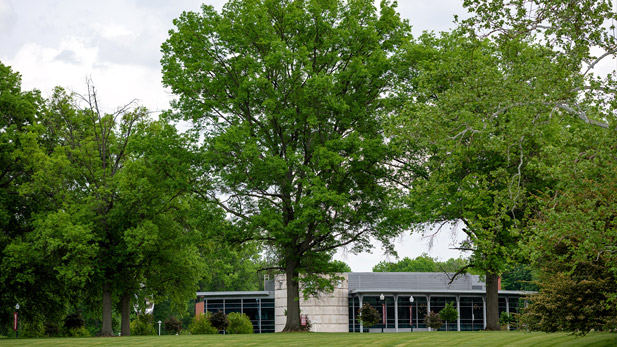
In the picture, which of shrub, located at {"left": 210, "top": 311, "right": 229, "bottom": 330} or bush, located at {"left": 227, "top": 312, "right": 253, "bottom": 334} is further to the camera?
bush, located at {"left": 227, "top": 312, "right": 253, "bottom": 334}

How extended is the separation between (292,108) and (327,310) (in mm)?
30161

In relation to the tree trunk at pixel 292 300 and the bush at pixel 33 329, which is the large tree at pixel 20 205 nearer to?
the bush at pixel 33 329

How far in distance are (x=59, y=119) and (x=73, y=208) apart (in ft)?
23.4

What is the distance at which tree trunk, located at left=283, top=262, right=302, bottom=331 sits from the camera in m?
30.3

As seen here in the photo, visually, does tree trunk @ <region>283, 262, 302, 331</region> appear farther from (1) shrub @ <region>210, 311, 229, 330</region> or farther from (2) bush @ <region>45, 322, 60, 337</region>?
(2) bush @ <region>45, 322, 60, 337</region>

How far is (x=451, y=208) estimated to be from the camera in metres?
28.3

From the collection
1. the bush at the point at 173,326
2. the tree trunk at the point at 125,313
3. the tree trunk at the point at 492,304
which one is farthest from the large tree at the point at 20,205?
the tree trunk at the point at 492,304

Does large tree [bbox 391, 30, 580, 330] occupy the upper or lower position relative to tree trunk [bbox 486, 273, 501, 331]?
upper

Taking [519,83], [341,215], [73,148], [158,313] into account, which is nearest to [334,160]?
[341,215]

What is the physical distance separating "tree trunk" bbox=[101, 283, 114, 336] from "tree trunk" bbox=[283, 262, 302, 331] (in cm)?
1085

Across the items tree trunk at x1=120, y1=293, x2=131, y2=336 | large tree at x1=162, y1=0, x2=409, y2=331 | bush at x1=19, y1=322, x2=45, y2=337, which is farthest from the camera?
bush at x1=19, y1=322, x2=45, y2=337

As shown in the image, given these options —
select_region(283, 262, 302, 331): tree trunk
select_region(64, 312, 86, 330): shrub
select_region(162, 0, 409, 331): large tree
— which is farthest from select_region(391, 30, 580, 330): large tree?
select_region(64, 312, 86, 330): shrub

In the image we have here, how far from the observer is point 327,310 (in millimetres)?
56031

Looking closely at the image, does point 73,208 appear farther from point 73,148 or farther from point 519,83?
point 519,83
